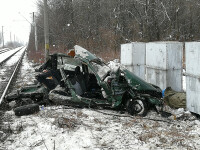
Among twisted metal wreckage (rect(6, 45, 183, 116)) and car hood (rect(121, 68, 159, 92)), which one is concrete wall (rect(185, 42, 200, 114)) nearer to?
twisted metal wreckage (rect(6, 45, 183, 116))

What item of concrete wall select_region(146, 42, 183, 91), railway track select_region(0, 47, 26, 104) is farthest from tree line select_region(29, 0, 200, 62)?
concrete wall select_region(146, 42, 183, 91)

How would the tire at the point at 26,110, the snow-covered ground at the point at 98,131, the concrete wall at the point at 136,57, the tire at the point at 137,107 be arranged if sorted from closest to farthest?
the snow-covered ground at the point at 98,131, the tire at the point at 137,107, the tire at the point at 26,110, the concrete wall at the point at 136,57

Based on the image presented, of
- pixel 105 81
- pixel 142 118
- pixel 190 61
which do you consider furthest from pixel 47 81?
pixel 190 61

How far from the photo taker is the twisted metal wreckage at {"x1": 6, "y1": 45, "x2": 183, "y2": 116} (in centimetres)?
551

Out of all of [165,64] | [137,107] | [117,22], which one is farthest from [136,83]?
[117,22]

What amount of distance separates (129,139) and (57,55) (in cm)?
385

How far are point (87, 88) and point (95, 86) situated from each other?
244 mm

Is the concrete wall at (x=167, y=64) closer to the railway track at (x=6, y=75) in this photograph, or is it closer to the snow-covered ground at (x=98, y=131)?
the snow-covered ground at (x=98, y=131)

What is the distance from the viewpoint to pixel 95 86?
257 inches

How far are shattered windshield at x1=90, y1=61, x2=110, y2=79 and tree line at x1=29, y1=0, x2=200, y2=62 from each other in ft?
35.5

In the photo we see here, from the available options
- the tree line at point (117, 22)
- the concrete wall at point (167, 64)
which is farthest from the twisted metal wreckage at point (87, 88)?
the tree line at point (117, 22)

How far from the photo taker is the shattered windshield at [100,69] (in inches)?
228

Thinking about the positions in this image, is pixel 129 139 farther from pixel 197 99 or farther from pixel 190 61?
pixel 190 61

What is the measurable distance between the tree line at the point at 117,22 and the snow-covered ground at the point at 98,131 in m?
11.8
